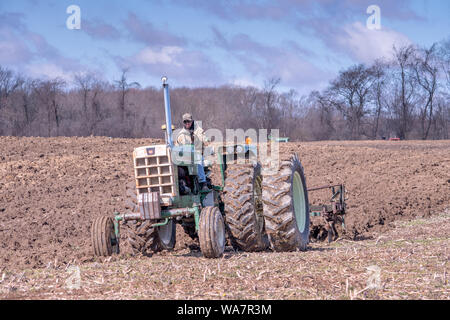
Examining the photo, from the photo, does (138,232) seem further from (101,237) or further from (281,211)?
(281,211)

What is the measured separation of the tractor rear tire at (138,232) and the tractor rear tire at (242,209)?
1298 millimetres

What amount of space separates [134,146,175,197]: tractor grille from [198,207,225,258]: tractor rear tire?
822 mm

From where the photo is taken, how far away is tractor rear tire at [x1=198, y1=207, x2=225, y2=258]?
8188 millimetres

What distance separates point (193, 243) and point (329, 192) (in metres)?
7.15

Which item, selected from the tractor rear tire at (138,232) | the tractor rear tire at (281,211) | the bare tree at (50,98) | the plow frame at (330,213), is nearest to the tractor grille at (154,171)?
the tractor rear tire at (138,232)

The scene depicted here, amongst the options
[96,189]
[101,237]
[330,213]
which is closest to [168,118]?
[101,237]

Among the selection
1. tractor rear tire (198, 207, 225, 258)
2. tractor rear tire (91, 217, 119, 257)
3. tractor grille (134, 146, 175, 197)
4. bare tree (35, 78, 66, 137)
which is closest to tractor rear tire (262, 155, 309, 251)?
tractor rear tire (198, 207, 225, 258)

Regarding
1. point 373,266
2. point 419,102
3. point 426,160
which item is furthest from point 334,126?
point 373,266

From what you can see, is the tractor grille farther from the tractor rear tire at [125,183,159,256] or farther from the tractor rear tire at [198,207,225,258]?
the tractor rear tire at [198,207,225,258]

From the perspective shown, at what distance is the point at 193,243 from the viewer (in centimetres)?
1145

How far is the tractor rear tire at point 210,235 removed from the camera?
322 inches

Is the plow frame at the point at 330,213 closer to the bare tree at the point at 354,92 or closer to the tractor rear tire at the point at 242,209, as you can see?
the tractor rear tire at the point at 242,209

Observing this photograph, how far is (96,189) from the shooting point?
17.8m
